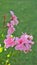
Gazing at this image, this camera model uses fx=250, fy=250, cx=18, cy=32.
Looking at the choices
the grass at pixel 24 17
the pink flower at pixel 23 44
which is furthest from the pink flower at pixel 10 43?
the grass at pixel 24 17

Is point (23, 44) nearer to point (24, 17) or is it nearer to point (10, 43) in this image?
point (10, 43)

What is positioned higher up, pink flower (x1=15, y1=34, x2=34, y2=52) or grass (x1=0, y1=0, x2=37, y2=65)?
grass (x1=0, y1=0, x2=37, y2=65)

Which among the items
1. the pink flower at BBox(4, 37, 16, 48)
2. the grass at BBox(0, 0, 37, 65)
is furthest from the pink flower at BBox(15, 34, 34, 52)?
the grass at BBox(0, 0, 37, 65)

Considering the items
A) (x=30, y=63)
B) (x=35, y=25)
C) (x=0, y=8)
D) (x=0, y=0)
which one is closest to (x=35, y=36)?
(x=35, y=25)

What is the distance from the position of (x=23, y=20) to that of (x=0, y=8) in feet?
2.32

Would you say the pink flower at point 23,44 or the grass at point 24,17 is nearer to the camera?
the pink flower at point 23,44

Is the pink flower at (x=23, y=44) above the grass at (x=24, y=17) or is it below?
below

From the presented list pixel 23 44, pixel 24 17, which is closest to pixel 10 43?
pixel 23 44

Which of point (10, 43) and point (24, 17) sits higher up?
point (24, 17)

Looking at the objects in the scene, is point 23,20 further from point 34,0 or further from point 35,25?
point 34,0

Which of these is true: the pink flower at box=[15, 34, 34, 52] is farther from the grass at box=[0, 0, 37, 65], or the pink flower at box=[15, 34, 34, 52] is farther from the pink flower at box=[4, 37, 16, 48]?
the grass at box=[0, 0, 37, 65]

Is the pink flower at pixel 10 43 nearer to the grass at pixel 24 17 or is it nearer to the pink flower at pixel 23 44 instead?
the pink flower at pixel 23 44

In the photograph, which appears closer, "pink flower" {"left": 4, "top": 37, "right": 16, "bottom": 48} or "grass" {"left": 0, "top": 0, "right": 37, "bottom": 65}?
"pink flower" {"left": 4, "top": 37, "right": 16, "bottom": 48}

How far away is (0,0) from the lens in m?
5.97
